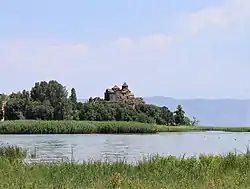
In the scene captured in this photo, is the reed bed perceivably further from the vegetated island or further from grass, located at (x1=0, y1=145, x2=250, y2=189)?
grass, located at (x1=0, y1=145, x2=250, y2=189)

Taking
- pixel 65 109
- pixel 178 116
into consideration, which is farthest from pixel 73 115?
pixel 178 116

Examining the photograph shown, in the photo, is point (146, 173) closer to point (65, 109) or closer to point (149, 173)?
point (149, 173)

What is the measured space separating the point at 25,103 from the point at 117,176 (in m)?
91.4

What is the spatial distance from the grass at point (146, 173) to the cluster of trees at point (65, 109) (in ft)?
272

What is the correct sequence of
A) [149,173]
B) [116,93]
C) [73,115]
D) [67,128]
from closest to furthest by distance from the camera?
[149,173], [67,128], [73,115], [116,93]

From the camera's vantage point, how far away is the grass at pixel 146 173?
12.7 meters

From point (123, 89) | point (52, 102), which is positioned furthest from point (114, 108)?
point (123, 89)

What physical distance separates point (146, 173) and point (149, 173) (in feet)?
0.63

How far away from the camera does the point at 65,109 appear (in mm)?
102688

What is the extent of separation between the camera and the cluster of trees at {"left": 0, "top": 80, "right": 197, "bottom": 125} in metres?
101

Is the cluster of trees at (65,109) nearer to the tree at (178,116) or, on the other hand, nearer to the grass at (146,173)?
the tree at (178,116)

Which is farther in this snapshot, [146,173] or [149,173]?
[146,173]

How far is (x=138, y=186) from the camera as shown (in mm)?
11555

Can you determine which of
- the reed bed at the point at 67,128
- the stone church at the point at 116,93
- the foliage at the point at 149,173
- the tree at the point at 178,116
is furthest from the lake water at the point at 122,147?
the stone church at the point at 116,93
